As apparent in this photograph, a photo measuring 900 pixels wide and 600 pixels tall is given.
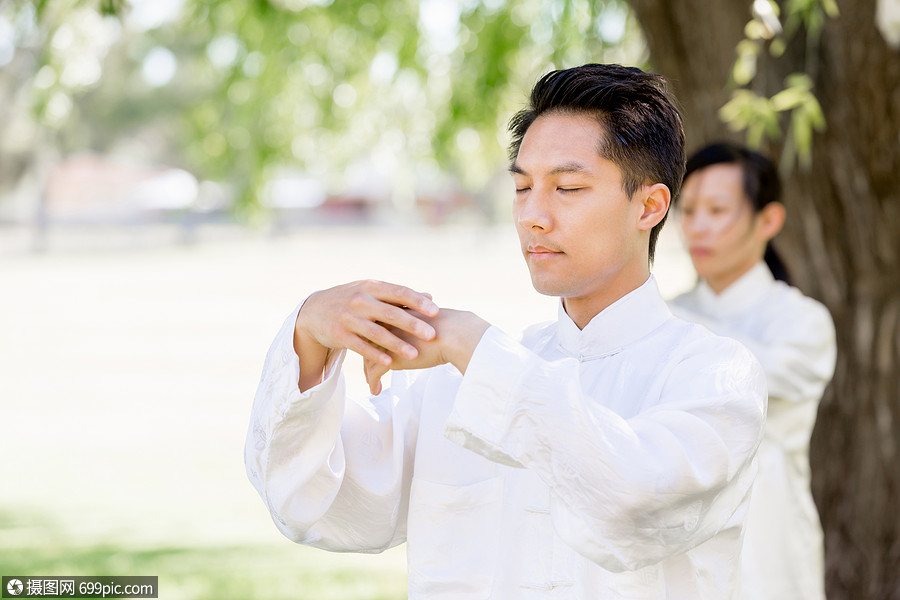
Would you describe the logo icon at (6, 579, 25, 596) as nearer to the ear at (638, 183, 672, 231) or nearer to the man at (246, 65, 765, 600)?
the man at (246, 65, 765, 600)

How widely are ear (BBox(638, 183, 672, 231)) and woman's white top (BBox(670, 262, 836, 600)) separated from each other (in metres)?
1.33

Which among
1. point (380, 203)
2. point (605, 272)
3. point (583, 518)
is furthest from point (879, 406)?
point (380, 203)

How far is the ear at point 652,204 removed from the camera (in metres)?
1.66

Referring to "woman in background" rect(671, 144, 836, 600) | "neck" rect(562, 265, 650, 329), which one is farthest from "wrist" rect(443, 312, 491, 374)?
"woman in background" rect(671, 144, 836, 600)

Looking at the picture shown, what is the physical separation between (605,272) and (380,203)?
1758 inches

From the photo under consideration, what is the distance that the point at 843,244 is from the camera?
146 inches

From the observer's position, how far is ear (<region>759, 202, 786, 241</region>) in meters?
3.10

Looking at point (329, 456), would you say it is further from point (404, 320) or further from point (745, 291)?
point (745, 291)

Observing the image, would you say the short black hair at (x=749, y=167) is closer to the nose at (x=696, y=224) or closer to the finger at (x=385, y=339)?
the nose at (x=696, y=224)

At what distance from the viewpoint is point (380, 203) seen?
46.0 metres

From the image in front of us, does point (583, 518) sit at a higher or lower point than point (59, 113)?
lower

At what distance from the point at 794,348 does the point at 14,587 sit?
11.3 ft

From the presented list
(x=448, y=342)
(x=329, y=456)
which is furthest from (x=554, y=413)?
(x=329, y=456)

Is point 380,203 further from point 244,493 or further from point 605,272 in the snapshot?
point 605,272
